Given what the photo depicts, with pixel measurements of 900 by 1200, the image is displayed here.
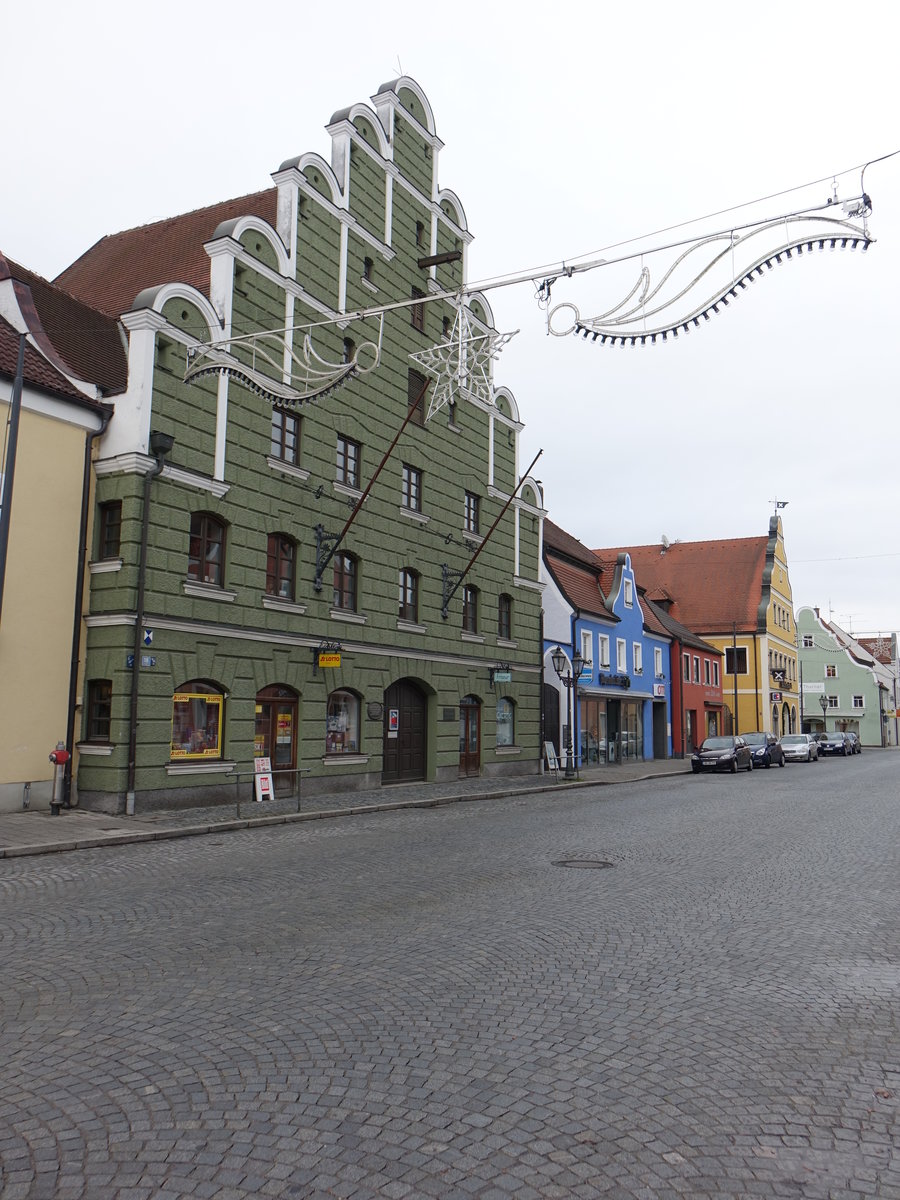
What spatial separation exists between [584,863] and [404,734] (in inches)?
553

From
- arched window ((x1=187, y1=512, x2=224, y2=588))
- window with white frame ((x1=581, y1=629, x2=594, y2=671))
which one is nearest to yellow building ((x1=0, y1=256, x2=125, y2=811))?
arched window ((x1=187, y1=512, x2=224, y2=588))

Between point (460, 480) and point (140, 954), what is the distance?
22.3 meters

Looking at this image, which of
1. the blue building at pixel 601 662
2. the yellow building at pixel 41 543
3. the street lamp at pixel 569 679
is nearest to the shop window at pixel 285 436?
the yellow building at pixel 41 543

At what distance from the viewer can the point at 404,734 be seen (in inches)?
1004

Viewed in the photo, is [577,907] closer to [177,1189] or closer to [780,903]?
[780,903]

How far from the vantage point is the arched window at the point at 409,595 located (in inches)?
1011

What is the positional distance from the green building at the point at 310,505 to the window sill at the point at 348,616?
0.23ft

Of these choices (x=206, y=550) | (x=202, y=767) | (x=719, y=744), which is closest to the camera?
(x=202, y=767)

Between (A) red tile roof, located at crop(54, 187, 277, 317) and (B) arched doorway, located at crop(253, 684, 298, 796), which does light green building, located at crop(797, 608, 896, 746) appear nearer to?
(B) arched doorway, located at crop(253, 684, 298, 796)

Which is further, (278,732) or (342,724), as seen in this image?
(342,724)

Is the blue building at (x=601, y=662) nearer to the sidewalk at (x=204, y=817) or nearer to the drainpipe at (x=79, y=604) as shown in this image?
the sidewalk at (x=204, y=817)

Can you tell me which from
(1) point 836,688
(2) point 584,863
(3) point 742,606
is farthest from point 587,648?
(1) point 836,688

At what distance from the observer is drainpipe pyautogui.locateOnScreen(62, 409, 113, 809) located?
17281 mm

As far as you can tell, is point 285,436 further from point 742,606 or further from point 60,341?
point 742,606
